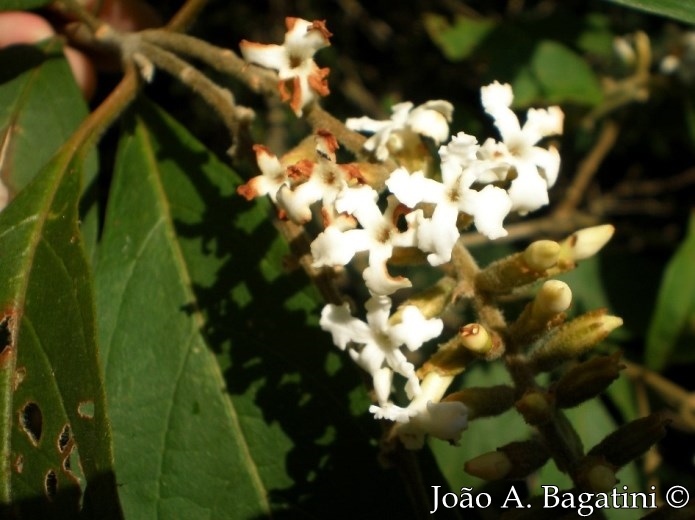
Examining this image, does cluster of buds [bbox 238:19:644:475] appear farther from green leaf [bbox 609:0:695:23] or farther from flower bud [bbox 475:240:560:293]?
green leaf [bbox 609:0:695:23]

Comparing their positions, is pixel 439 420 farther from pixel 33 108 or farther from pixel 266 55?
pixel 33 108

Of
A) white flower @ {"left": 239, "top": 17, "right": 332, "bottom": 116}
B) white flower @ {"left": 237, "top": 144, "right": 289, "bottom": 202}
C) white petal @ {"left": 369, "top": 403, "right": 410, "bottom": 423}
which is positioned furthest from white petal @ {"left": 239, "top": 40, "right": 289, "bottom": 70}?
white petal @ {"left": 369, "top": 403, "right": 410, "bottom": 423}

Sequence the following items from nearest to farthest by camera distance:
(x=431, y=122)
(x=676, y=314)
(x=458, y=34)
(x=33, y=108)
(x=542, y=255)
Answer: (x=542, y=255) < (x=431, y=122) < (x=33, y=108) < (x=676, y=314) < (x=458, y=34)

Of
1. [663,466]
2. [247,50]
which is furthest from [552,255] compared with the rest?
[663,466]

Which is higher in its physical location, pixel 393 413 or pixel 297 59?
pixel 297 59

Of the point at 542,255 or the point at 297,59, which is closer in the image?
the point at 542,255

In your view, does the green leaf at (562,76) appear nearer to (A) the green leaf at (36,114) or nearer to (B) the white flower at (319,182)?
(B) the white flower at (319,182)

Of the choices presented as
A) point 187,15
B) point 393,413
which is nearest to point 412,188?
point 393,413
